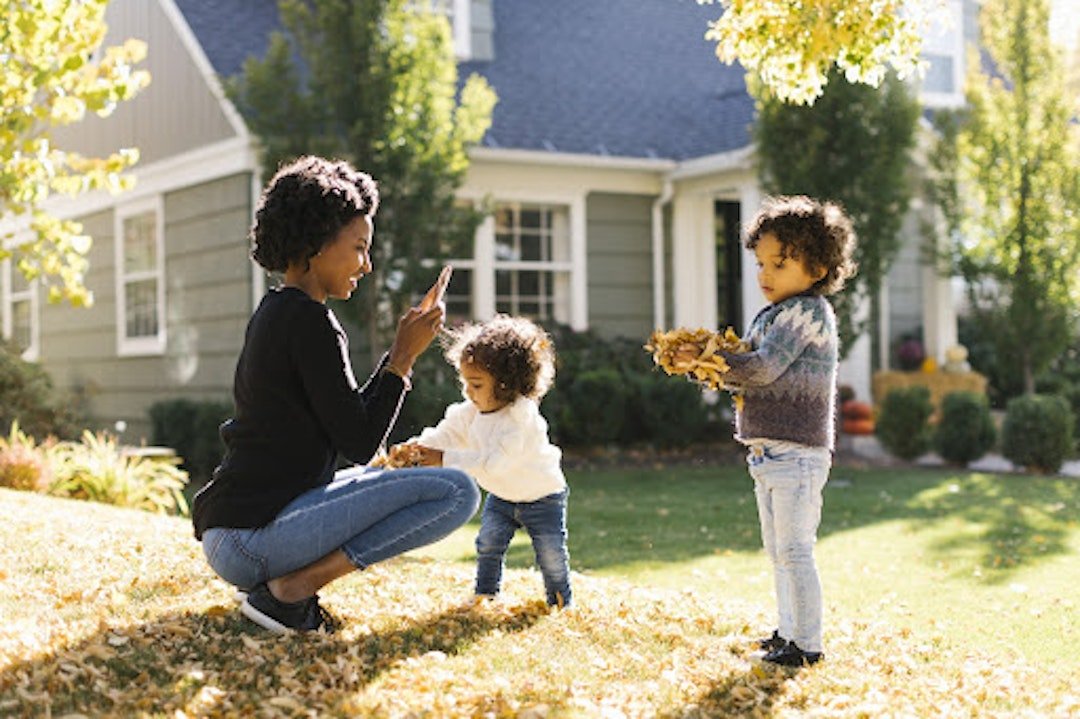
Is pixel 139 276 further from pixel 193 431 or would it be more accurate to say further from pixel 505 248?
pixel 505 248

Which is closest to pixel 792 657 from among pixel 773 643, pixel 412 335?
pixel 773 643

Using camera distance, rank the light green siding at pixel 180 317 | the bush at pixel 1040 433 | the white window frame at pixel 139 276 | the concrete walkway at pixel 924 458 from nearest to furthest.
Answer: the bush at pixel 1040 433
the concrete walkway at pixel 924 458
the light green siding at pixel 180 317
the white window frame at pixel 139 276

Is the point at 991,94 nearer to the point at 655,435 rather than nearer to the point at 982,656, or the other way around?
the point at 655,435

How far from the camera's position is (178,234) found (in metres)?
Answer: 13.3

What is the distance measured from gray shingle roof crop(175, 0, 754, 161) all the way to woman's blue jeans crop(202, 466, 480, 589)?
9.08 meters

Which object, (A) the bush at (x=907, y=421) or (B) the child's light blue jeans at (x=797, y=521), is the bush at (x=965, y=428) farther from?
(B) the child's light blue jeans at (x=797, y=521)

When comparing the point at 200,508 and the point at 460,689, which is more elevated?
the point at 200,508

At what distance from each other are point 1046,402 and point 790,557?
27.3ft

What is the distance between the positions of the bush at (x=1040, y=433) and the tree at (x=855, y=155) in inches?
65.0

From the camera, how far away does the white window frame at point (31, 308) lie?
16.2 metres

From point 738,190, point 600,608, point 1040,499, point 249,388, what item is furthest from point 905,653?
point 738,190

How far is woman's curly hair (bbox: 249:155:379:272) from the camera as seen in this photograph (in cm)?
405

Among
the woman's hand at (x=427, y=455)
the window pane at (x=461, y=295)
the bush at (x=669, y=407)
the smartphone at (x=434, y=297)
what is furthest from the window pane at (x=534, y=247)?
Answer: the smartphone at (x=434, y=297)

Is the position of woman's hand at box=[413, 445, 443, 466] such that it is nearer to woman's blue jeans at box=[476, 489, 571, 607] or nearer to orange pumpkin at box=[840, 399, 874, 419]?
woman's blue jeans at box=[476, 489, 571, 607]
